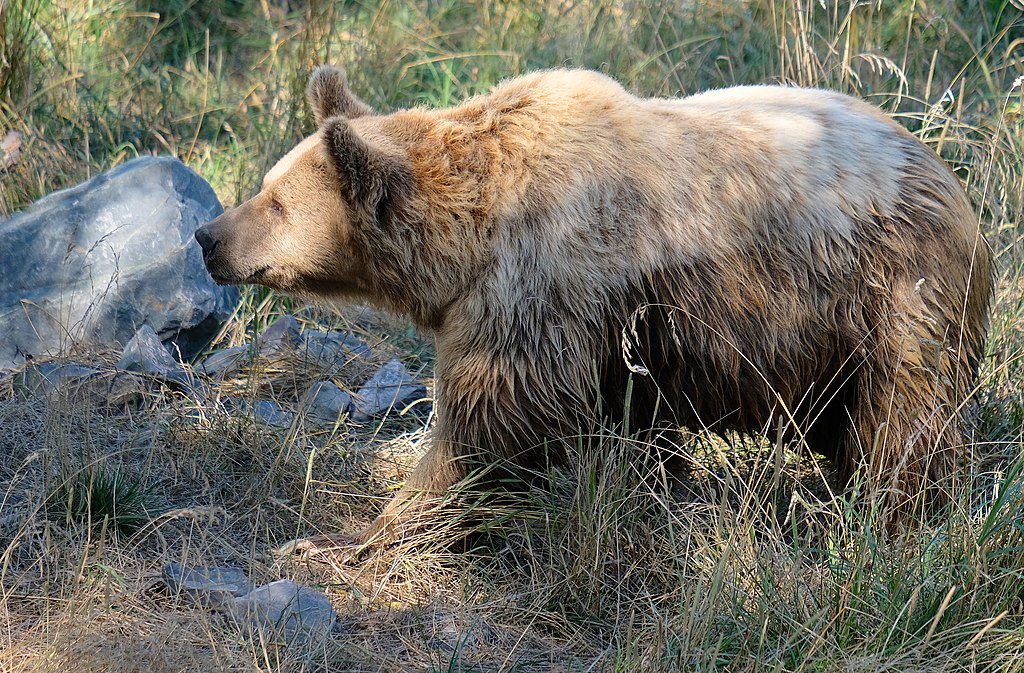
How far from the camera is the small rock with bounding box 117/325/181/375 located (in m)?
4.93

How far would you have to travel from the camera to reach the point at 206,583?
11.9 feet

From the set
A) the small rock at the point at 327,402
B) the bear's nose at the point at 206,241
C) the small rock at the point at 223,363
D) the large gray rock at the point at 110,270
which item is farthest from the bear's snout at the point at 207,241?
the large gray rock at the point at 110,270

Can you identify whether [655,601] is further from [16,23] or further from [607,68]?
[16,23]

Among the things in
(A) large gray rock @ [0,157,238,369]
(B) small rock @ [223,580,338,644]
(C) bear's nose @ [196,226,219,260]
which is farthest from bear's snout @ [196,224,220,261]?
(B) small rock @ [223,580,338,644]

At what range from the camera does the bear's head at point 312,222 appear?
388 centimetres

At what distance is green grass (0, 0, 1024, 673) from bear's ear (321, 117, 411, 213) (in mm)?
1041

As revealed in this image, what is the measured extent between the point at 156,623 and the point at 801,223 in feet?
8.20

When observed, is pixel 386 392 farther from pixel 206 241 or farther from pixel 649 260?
pixel 649 260

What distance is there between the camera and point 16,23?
6.55 m

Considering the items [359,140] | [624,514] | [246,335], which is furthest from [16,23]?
[624,514]

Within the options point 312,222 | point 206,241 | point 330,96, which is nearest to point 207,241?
Result: point 206,241

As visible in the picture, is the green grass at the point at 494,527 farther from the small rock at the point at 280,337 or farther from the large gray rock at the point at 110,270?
the large gray rock at the point at 110,270

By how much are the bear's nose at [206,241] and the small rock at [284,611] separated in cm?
133

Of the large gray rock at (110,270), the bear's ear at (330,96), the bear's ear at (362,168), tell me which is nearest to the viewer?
the bear's ear at (362,168)
